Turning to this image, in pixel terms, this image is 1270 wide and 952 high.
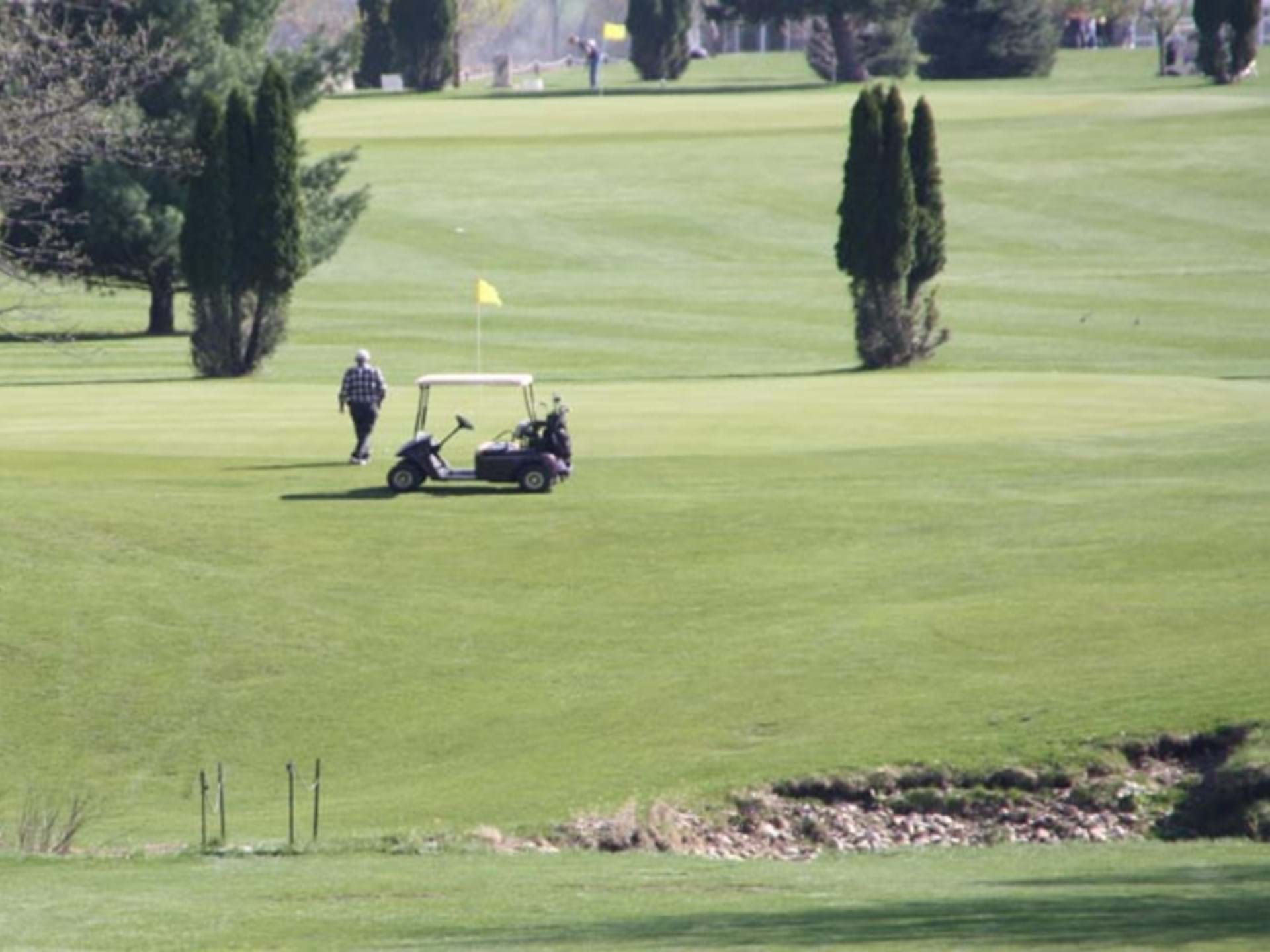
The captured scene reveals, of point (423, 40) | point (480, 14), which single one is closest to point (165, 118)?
point (423, 40)

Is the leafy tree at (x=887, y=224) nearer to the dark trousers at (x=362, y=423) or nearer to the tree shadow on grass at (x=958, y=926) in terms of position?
the dark trousers at (x=362, y=423)

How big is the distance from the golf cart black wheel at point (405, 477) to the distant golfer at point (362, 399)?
6.72 ft

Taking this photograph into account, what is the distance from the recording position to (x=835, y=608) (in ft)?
74.6

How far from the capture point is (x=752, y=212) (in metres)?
80.1

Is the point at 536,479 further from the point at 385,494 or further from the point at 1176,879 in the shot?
the point at 1176,879

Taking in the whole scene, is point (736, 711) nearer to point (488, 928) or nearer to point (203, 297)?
point (488, 928)

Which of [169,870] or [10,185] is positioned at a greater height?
[10,185]

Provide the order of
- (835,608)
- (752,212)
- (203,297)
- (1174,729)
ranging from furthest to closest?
1. (752,212)
2. (203,297)
3. (835,608)
4. (1174,729)

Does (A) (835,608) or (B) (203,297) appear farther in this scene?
(B) (203,297)

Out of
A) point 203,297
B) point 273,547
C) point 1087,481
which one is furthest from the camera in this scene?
point 203,297

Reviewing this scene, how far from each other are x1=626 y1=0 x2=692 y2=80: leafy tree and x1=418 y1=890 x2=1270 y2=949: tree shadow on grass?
114 meters

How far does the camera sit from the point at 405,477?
93.8 feet

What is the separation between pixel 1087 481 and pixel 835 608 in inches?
311

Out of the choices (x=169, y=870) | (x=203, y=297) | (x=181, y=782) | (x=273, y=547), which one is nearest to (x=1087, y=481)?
(x=273, y=547)
